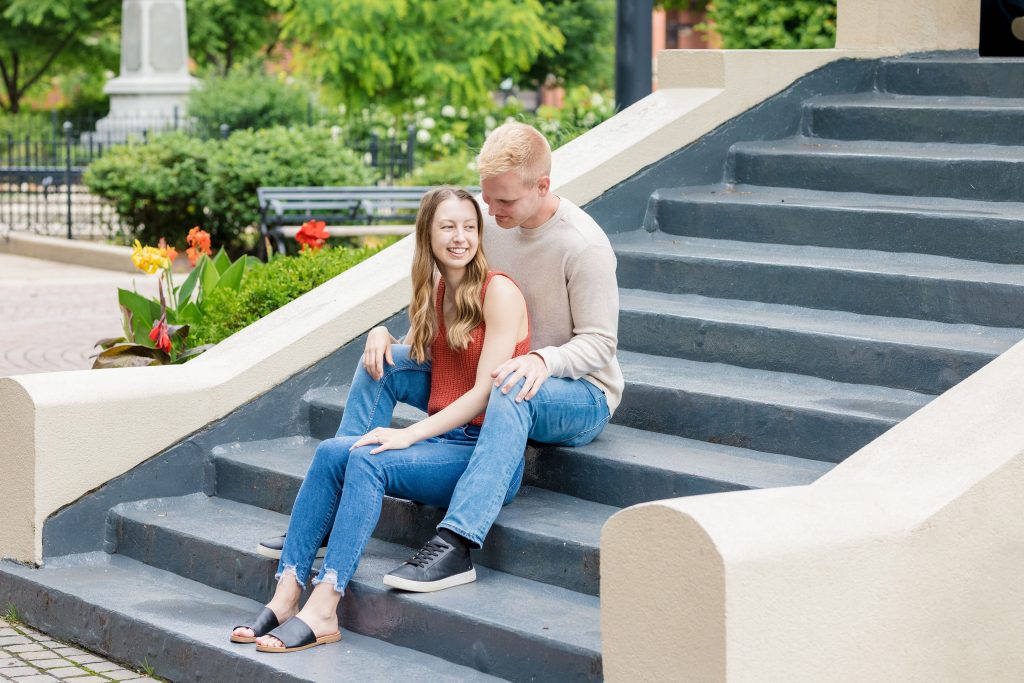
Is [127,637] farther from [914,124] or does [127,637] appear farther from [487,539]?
[914,124]

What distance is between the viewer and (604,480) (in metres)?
4.68

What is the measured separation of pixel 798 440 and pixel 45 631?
8.56ft

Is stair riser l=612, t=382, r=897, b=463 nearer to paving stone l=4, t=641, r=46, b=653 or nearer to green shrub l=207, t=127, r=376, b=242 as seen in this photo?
paving stone l=4, t=641, r=46, b=653

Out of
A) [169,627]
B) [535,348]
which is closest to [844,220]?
[535,348]

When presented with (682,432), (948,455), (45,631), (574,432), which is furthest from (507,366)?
(45,631)

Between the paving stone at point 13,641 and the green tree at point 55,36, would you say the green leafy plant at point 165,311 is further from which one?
the green tree at point 55,36

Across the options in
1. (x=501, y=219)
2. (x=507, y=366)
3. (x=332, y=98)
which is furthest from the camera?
(x=332, y=98)

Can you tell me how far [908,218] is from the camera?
18.7 feet

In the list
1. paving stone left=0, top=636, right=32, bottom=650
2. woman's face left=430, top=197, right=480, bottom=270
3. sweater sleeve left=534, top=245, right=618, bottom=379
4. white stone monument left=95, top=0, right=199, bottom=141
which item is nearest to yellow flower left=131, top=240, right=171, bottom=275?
paving stone left=0, top=636, right=32, bottom=650

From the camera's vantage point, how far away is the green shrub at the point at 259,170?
14695 mm

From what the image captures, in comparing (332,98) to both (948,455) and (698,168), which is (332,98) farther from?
(948,455)

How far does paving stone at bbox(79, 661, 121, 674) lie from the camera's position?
4707 mm

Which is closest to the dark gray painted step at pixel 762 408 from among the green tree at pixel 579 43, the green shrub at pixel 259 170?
the green shrub at pixel 259 170

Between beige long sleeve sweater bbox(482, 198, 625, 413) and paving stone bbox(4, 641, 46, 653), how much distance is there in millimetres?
1923
